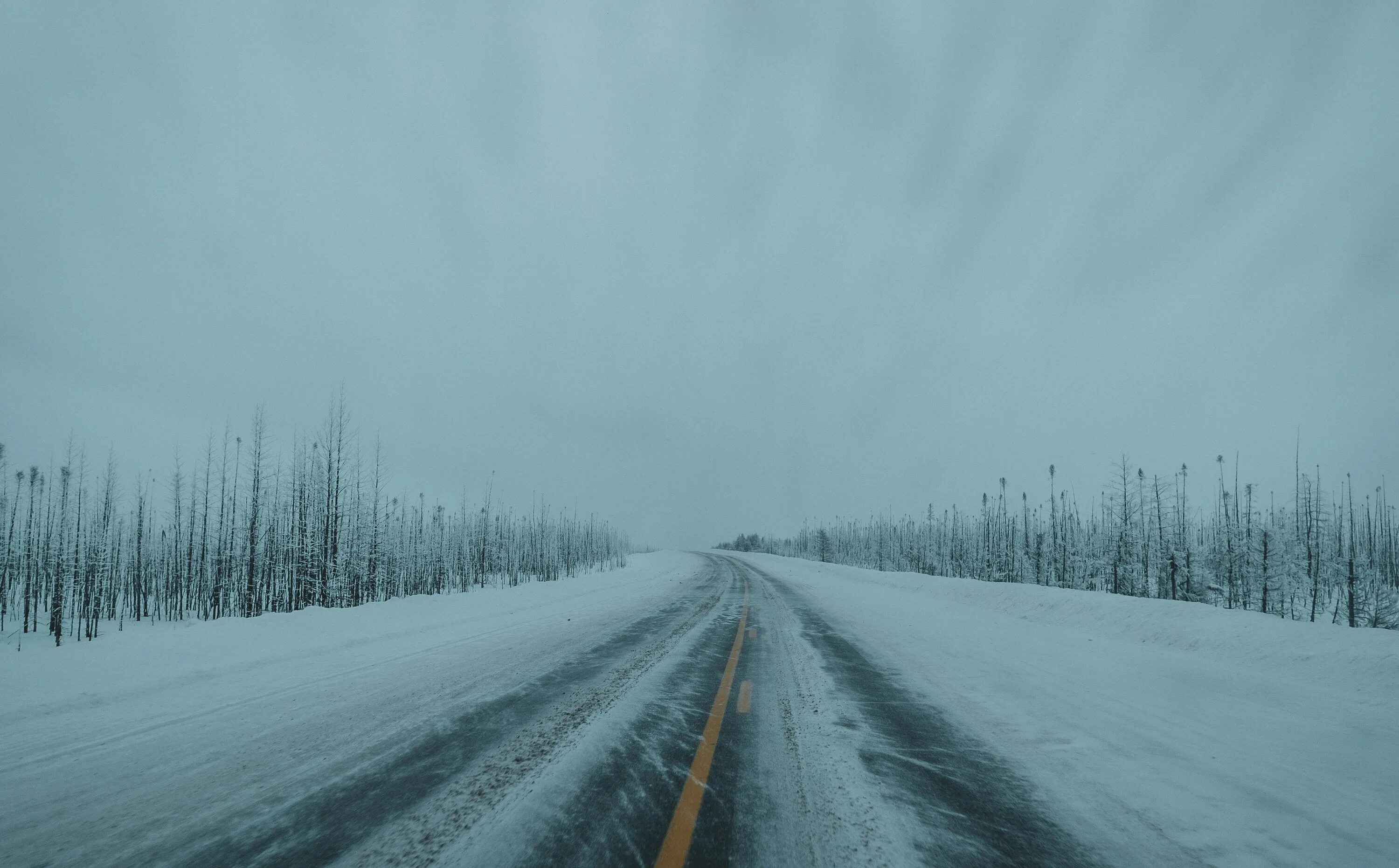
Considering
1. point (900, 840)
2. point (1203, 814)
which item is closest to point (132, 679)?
point (900, 840)

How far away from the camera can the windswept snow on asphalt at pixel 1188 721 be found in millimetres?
3123

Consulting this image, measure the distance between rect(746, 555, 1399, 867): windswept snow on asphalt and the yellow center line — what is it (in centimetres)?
225

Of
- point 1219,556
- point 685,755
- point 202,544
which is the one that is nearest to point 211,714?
point 685,755

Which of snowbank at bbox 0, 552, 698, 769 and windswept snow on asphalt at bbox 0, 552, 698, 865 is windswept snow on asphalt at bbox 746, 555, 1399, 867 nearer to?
windswept snow on asphalt at bbox 0, 552, 698, 865

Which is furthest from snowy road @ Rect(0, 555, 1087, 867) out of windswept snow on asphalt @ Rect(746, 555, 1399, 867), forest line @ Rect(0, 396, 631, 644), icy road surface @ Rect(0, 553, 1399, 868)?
forest line @ Rect(0, 396, 631, 644)

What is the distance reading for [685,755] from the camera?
159 inches

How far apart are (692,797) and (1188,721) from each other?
213 inches

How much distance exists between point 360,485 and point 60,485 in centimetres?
1709

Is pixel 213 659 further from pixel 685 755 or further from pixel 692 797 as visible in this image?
pixel 692 797

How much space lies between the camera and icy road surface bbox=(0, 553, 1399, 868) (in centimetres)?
284

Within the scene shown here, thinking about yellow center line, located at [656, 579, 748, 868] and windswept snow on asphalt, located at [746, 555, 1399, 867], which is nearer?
yellow center line, located at [656, 579, 748, 868]

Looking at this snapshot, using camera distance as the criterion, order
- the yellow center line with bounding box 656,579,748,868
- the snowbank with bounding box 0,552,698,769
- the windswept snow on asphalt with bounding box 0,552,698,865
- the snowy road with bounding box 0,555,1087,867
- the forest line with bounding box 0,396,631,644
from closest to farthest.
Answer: the yellow center line with bounding box 656,579,748,868 < the snowy road with bounding box 0,555,1087,867 < the windswept snow on asphalt with bounding box 0,552,698,865 < the snowbank with bounding box 0,552,698,769 < the forest line with bounding box 0,396,631,644

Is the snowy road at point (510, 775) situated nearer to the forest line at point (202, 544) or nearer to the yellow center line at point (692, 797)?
the yellow center line at point (692, 797)

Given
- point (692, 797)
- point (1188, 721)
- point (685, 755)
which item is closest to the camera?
point (692, 797)
